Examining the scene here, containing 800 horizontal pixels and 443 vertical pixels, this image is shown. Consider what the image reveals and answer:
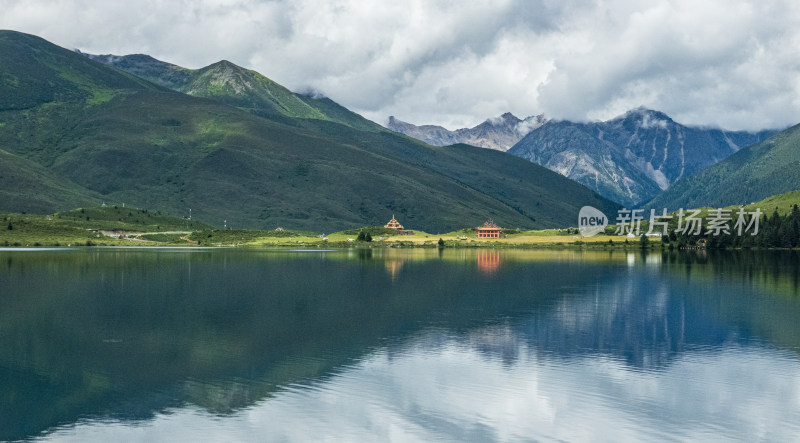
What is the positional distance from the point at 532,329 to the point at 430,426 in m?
32.2

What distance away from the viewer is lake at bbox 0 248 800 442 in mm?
37688

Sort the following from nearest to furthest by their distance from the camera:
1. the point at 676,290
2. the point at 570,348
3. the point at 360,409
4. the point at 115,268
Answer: the point at 360,409
the point at 570,348
the point at 676,290
the point at 115,268

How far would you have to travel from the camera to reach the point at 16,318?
71.5 m

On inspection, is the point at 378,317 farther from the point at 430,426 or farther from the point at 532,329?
the point at 430,426

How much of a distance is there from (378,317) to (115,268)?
84439mm

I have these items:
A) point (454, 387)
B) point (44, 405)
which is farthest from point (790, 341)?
point (44, 405)

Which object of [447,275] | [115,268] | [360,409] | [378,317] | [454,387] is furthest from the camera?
[115,268]

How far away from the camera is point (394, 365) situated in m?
51.3

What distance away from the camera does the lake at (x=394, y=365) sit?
124 ft

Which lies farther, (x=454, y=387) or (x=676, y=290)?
(x=676, y=290)

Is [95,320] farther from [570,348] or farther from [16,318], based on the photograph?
[570,348]

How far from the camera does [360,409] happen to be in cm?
4034

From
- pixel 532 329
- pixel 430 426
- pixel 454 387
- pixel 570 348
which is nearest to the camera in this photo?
pixel 430 426

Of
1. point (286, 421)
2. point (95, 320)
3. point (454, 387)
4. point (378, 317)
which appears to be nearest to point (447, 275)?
point (378, 317)
